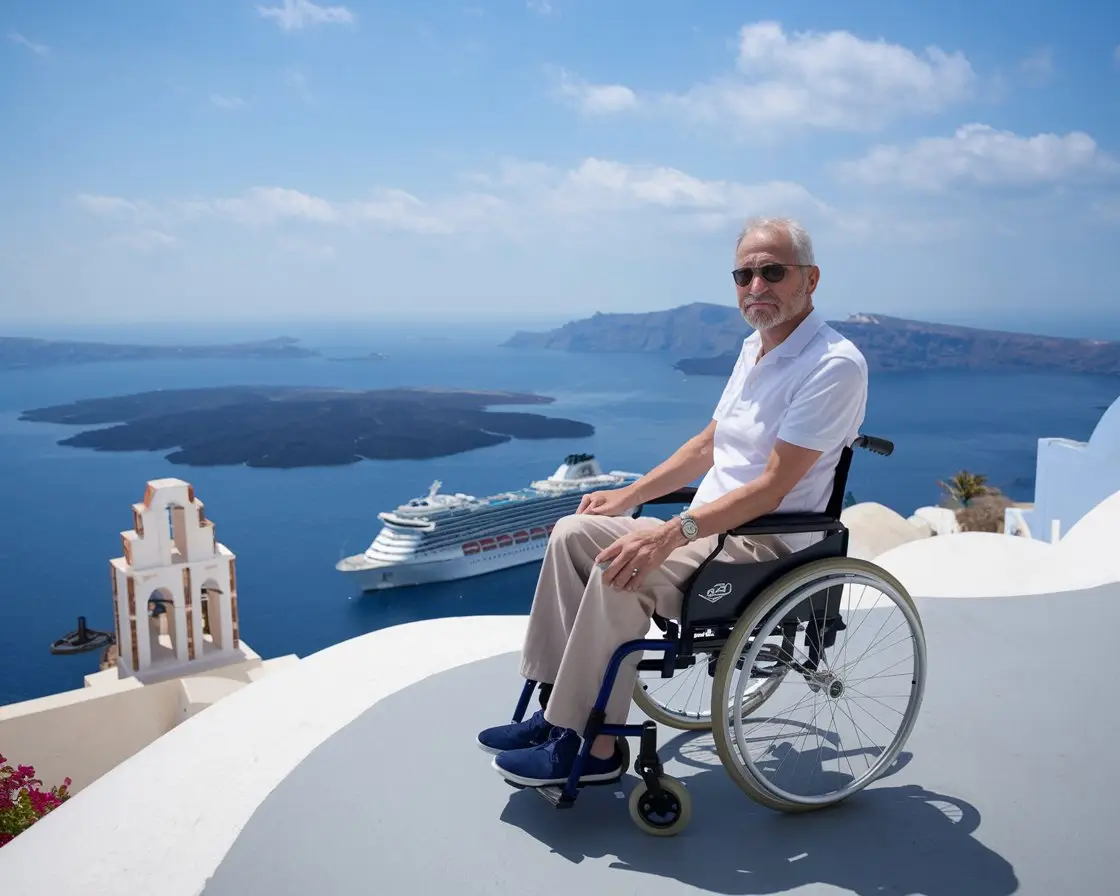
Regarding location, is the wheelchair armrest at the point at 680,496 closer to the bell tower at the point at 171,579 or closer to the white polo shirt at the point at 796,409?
the white polo shirt at the point at 796,409

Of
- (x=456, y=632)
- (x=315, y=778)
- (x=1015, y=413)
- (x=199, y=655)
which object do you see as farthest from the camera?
(x=1015, y=413)

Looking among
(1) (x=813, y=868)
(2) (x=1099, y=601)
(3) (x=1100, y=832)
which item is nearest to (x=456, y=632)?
(1) (x=813, y=868)

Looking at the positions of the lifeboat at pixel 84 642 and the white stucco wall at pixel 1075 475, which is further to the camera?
the lifeboat at pixel 84 642

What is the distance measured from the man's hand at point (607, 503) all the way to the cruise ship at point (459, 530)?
104ft

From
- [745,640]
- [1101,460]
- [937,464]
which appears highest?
[745,640]

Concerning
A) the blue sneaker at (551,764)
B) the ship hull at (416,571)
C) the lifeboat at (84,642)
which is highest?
the blue sneaker at (551,764)

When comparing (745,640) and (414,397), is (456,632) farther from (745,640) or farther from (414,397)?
(414,397)

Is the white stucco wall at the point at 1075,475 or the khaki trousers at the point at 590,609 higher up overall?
the khaki trousers at the point at 590,609

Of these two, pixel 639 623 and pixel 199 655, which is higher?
pixel 639 623

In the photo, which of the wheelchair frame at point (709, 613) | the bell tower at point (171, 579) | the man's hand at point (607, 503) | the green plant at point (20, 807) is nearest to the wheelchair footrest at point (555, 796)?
the wheelchair frame at point (709, 613)

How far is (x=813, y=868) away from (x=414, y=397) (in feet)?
222

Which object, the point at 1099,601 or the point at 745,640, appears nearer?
the point at 745,640

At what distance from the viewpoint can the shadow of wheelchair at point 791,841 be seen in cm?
153

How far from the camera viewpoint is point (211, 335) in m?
91.8
